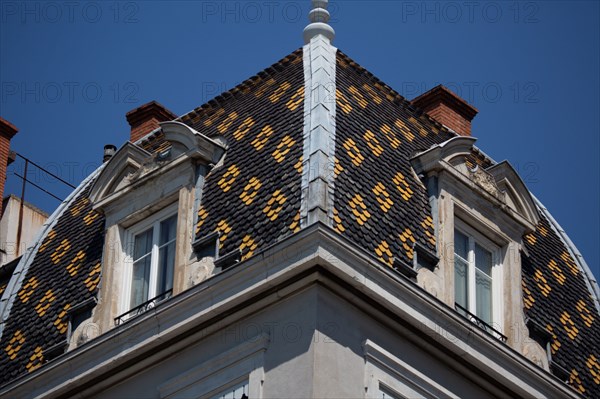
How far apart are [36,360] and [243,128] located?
221 inches

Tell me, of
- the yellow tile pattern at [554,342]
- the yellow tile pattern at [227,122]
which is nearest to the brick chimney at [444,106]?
the yellow tile pattern at [227,122]

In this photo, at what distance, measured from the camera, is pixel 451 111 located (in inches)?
1768

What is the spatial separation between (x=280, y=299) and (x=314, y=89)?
5.59 metres

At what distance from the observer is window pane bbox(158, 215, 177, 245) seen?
36750mm

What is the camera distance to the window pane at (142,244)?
37.0 metres

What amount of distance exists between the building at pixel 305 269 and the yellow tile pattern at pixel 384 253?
5 centimetres

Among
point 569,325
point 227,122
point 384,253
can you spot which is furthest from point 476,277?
point 227,122

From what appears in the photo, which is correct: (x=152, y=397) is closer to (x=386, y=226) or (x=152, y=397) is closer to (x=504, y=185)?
(x=386, y=226)

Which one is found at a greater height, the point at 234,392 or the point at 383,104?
the point at 383,104

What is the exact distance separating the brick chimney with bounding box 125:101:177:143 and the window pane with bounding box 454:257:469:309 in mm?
10507

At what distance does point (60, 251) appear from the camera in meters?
39.7

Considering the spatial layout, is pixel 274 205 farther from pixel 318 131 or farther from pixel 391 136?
pixel 391 136

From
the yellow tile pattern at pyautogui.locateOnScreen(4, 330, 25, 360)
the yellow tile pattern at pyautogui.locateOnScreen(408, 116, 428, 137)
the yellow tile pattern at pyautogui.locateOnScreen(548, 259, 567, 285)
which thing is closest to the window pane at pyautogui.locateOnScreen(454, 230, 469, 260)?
the yellow tile pattern at pyautogui.locateOnScreen(548, 259, 567, 285)

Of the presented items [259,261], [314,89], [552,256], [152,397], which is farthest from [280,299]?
[552,256]
